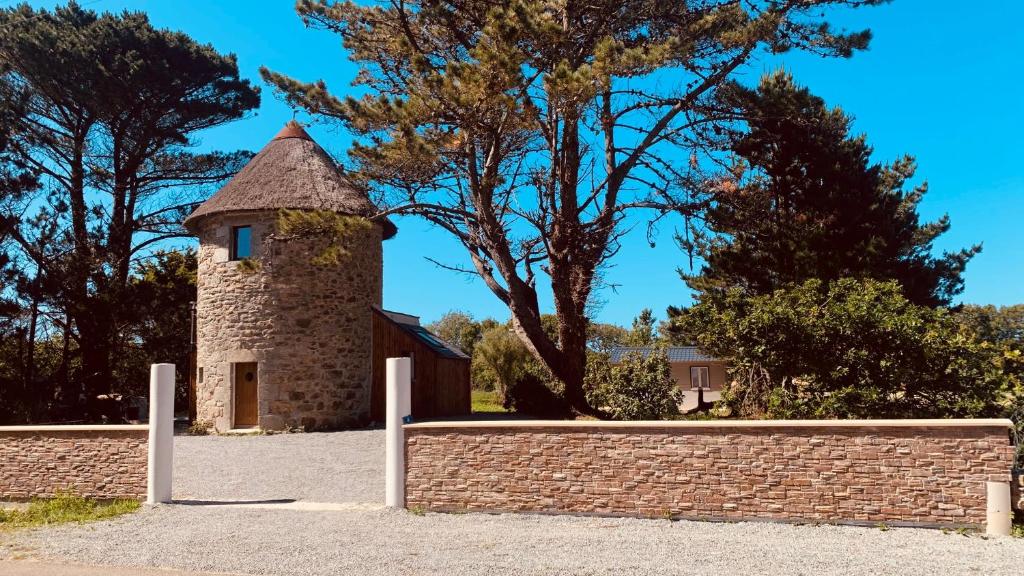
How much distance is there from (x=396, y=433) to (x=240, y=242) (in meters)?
11.7

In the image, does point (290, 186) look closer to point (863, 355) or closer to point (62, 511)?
point (62, 511)

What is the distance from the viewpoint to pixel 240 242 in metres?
18.6

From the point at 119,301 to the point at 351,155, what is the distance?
461 inches

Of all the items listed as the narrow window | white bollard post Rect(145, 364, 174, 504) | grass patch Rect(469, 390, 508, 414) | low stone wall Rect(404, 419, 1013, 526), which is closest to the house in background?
grass patch Rect(469, 390, 508, 414)

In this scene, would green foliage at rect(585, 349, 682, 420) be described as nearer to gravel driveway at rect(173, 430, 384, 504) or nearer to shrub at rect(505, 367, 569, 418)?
shrub at rect(505, 367, 569, 418)

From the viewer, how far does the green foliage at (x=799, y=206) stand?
15.5m

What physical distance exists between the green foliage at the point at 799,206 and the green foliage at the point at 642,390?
9.32 feet

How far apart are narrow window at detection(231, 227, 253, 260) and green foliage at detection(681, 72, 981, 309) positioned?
430 inches

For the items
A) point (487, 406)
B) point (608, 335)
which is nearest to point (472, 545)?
point (487, 406)

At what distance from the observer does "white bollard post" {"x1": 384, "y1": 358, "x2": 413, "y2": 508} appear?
28.4 feet

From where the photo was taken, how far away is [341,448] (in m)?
14.1

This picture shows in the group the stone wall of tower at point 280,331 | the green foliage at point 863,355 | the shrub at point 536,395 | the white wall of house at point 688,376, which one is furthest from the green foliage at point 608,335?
the green foliage at point 863,355

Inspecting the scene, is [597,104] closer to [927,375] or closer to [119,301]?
[927,375]

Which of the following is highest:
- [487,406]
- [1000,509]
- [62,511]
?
[1000,509]
